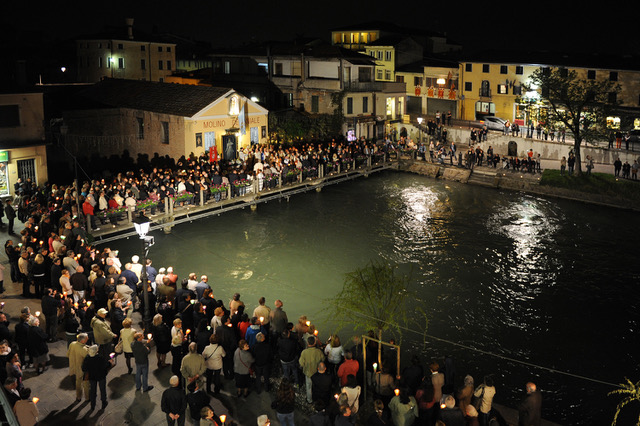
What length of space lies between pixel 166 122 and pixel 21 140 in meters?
9.50

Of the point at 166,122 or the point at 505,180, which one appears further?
the point at 505,180

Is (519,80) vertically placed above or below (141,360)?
above

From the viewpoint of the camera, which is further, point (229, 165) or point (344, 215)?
point (229, 165)

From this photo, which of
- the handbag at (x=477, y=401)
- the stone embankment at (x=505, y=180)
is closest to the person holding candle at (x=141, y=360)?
the handbag at (x=477, y=401)

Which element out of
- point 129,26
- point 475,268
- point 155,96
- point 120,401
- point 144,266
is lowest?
point 475,268

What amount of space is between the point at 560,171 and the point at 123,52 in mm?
46764

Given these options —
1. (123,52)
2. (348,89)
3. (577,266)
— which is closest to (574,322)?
(577,266)

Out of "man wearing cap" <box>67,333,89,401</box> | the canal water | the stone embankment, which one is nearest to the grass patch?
the stone embankment

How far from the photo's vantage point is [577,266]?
23844 millimetres

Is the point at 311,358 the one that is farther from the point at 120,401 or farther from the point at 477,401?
the point at 120,401

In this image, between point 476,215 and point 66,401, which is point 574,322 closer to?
point 476,215

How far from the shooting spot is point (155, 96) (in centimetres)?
3738

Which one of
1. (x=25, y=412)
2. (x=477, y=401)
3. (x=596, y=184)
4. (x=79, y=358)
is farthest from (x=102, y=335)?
(x=596, y=184)

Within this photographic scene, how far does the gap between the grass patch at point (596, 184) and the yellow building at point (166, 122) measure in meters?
19.3
